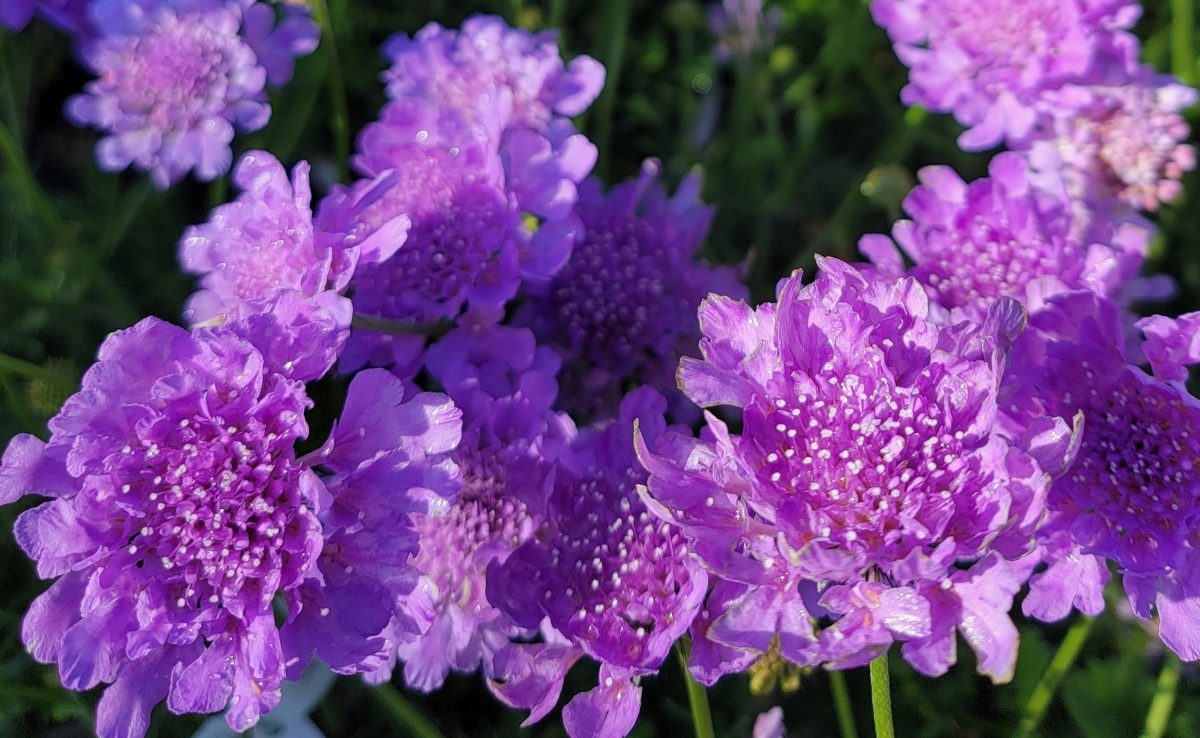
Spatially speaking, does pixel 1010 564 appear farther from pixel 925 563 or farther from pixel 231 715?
pixel 231 715

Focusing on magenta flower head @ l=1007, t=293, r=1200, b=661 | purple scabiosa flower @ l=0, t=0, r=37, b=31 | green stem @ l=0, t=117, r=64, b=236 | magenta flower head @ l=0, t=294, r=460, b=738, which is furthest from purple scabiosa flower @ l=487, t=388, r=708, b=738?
purple scabiosa flower @ l=0, t=0, r=37, b=31

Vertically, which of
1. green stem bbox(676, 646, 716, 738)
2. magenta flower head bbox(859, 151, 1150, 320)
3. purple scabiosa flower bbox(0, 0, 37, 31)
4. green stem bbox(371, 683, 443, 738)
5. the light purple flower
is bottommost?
green stem bbox(371, 683, 443, 738)

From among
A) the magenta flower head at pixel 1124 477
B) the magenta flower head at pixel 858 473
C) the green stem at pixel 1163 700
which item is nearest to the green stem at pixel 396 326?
the magenta flower head at pixel 858 473

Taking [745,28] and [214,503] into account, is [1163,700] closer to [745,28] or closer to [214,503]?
[214,503]

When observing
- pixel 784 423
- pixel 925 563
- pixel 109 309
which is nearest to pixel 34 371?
pixel 109 309

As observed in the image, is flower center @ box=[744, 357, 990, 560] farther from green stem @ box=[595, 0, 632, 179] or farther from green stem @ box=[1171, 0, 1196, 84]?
green stem @ box=[1171, 0, 1196, 84]

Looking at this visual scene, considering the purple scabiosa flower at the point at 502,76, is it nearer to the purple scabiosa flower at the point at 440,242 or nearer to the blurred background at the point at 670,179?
the purple scabiosa flower at the point at 440,242
